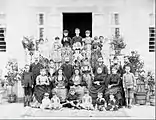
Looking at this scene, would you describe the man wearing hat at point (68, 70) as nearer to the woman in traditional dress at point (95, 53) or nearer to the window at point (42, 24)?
the woman in traditional dress at point (95, 53)

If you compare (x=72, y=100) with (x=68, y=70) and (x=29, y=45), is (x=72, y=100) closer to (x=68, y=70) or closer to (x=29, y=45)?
(x=68, y=70)

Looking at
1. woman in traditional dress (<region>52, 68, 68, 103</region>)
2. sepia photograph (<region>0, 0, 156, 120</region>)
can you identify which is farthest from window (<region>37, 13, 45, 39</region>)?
woman in traditional dress (<region>52, 68, 68, 103</region>)

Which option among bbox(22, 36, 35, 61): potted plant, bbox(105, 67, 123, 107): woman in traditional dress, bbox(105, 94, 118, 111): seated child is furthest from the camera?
bbox(22, 36, 35, 61): potted plant

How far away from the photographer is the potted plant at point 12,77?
5.46 meters

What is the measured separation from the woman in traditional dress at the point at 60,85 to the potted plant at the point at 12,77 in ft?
2.75

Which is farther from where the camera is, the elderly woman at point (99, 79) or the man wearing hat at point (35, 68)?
the man wearing hat at point (35, 68)

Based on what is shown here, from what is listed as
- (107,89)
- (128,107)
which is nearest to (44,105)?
(107,89)

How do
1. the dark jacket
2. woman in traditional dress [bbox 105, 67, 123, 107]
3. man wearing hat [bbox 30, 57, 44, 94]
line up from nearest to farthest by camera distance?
Result: woman in traditional dress [bbox 105, 67, 123, 107]
the dark jacket
man wearing hat [bbox 30, 57, 44, 94]

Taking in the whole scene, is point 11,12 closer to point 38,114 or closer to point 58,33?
point 58,33

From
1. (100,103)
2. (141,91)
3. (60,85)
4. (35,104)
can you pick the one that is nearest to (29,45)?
(60,85)

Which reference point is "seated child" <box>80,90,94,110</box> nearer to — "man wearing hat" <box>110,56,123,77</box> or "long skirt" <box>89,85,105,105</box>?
"long skirt" <box>89,85,105,105</box>

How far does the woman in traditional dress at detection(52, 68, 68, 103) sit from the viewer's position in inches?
197

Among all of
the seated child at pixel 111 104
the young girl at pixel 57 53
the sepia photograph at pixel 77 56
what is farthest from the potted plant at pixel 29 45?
the seated child at pixel 111 104

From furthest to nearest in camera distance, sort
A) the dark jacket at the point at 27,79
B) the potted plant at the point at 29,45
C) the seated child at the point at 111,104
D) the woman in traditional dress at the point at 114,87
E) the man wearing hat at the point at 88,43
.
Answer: the potted plant at the point at 29,45 < the man wearing hat at the point at 88,43 < the dark jacket at the point at 27,79 < the woman in traditional dress at the point at 114,87 < the seated child at the point at 111,104
